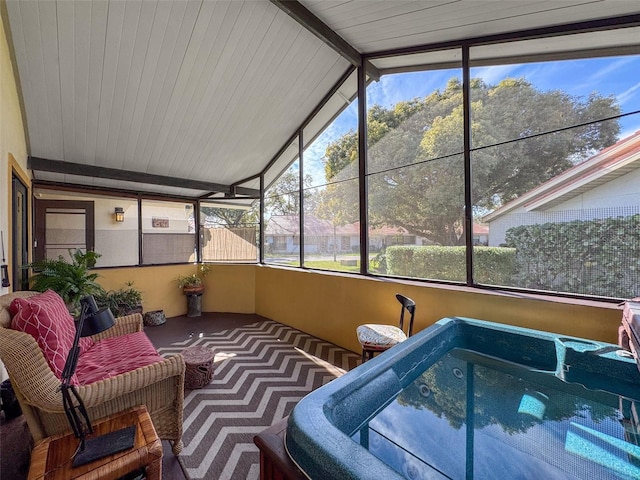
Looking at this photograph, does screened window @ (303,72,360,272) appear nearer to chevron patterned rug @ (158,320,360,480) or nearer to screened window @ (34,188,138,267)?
chevron patterned rug @ (158,320,360,480)

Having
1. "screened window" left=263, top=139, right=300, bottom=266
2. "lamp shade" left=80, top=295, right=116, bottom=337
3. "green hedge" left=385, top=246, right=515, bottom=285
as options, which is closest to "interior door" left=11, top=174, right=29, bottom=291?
"lamp shade" left=80, top=295, right=116, bottom=337

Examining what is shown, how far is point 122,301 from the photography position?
13.8 feet

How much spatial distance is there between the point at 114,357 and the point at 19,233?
89.7 inches

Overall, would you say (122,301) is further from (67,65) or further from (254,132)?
(254,132)

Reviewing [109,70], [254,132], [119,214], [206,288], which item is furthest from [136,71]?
[206,288]

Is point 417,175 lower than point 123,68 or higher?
lower

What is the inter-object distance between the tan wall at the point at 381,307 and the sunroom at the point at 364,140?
0.06 feet

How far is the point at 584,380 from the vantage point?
187 centimetres

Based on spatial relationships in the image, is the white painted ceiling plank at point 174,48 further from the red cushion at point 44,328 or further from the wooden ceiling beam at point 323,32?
the red cushion at point 44,328

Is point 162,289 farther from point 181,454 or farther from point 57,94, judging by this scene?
point 181,454

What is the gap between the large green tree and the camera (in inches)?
90.4

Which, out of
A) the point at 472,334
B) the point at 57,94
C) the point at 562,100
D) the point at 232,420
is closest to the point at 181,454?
the point at 232,420

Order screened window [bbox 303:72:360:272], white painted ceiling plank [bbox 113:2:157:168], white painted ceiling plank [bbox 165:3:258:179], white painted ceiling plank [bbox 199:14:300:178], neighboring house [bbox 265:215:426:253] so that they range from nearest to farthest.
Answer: white painted ceiling plank [bbox 113:2:157:168], white painted ceiling plank [bbox 165:3:258:179], white painted ceiling plank [bbox 199:14:300:178], neighboring house [bbox 265:215:426:253], screened window [bbox 303:72:360:272]

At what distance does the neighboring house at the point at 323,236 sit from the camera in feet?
10.9
